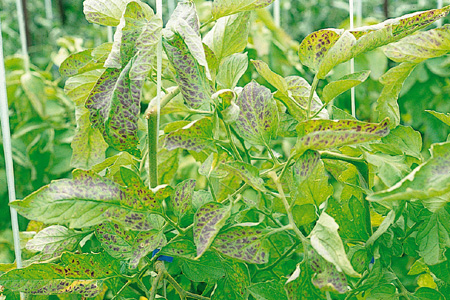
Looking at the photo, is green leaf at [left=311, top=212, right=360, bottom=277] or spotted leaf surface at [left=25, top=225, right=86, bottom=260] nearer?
green leaf at [left=311, top=212, right=360, bottom=277]

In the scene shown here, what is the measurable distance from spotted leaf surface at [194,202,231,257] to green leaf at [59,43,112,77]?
0.50 ft

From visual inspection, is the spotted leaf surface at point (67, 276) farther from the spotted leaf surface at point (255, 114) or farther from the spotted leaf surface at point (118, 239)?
the spotted leaf surface at point (255, 114)

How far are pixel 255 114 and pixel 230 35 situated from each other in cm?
8

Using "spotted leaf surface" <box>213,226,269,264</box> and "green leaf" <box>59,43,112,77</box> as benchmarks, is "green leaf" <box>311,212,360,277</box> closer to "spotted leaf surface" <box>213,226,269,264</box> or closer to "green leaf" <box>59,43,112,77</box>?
"spotted leaf surface" <box>213,226,269,264</box>

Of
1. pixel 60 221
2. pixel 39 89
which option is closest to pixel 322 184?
pixel 60 221

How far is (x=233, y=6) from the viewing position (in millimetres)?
365

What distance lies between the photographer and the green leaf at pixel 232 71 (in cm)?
38

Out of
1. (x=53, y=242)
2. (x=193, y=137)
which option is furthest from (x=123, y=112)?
(x=53, y=242)

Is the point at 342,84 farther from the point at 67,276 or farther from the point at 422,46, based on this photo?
the point at 67,276

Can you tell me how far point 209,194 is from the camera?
1.36ft

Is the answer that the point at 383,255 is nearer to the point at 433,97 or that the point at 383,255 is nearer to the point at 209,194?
the point at 209,194

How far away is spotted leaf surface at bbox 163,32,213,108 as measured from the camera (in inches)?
12.9

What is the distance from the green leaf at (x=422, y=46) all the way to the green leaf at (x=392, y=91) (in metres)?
0.02

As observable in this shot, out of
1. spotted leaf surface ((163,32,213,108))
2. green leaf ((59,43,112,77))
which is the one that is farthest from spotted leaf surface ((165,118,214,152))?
green leaf ((59,43,112,77))
